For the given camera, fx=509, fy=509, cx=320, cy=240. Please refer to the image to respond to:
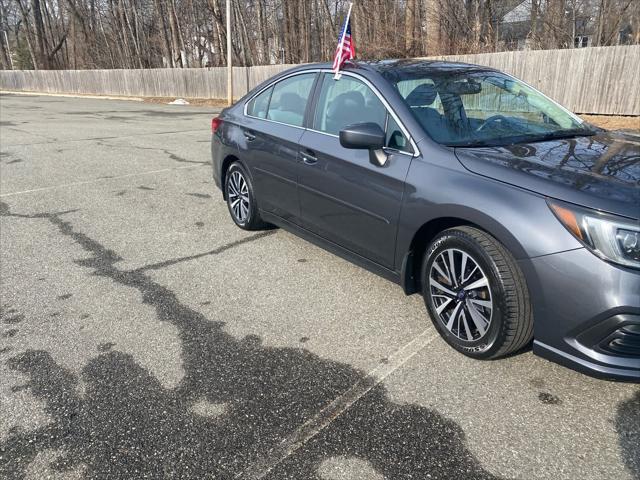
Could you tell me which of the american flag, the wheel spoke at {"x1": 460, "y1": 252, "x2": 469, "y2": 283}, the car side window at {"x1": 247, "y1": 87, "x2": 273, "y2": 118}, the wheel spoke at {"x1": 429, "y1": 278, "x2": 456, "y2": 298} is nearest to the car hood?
the wheel spoke at {"x1": 460, "y1": 252, "x2": 469, "y2": 283}

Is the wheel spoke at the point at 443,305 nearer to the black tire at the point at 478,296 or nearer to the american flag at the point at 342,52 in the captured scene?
the black tire at the point at 478,296

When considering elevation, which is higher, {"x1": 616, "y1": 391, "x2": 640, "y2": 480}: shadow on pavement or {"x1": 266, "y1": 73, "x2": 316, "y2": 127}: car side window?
{"x1": 266, "y1": 73, "x2": 316, "y2": 127}: car side window

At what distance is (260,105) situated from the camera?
4828 mm

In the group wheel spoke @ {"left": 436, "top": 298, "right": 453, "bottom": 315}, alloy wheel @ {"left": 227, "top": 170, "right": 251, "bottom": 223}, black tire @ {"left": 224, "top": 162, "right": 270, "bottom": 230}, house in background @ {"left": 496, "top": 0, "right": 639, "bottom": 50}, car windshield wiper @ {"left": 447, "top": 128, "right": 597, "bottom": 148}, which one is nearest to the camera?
wheel spoke @ {"left": 436, "top": 298, "right": 453, "bottom": 315}

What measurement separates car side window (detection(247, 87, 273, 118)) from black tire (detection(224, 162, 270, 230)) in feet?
1.70

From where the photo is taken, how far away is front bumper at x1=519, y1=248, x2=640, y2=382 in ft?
7.38

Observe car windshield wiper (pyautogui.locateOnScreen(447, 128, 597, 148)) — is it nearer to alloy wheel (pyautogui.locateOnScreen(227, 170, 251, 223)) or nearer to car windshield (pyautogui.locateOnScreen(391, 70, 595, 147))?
car windshield (pyautogui.locateOnScreen(391, 70, 595, 147))

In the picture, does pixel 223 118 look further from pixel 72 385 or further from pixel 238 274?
pixel 72 385

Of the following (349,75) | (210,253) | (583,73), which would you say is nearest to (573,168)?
(349,75)

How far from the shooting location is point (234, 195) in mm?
5238

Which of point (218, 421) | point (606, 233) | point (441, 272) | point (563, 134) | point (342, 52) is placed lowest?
point (218, 421)

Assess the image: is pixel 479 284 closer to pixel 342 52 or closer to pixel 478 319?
pixel 478 319

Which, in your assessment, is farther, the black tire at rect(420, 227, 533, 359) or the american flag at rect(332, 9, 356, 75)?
the american flag at rect(332, 9, 356, 75)

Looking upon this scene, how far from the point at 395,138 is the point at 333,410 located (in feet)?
5.70
